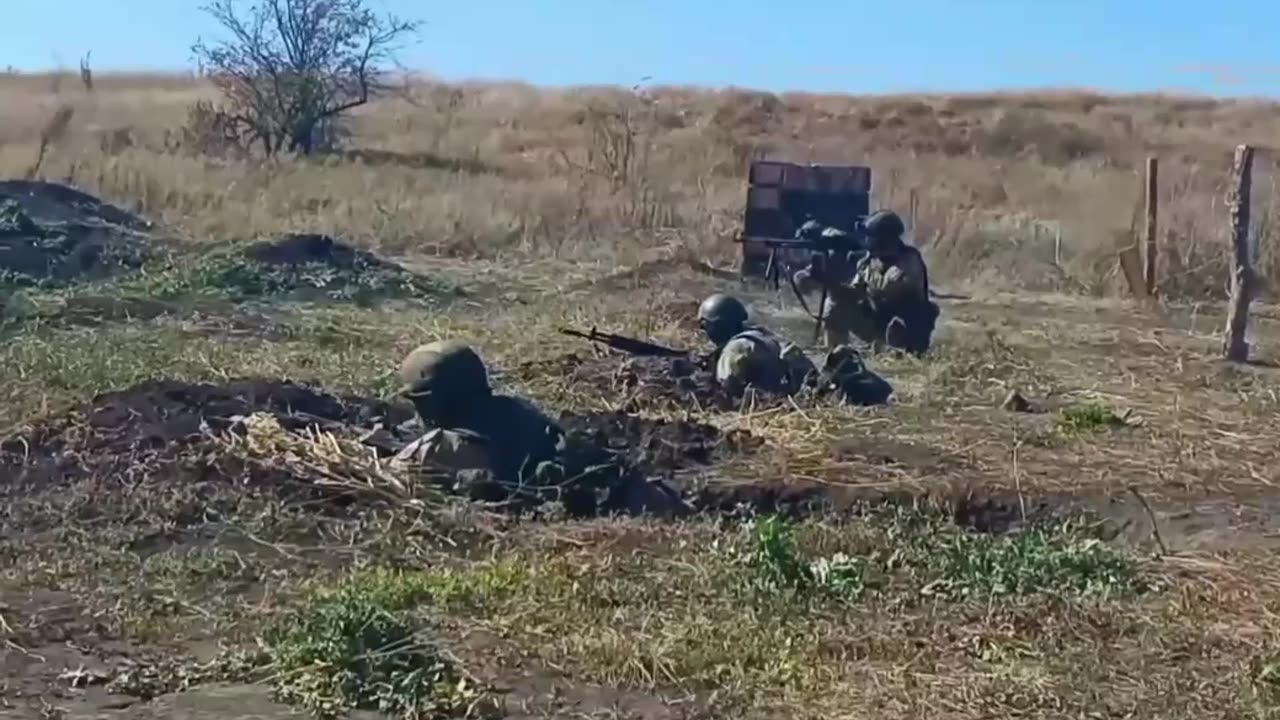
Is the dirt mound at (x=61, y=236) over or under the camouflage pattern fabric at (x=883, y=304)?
under

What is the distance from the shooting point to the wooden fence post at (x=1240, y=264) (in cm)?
1468

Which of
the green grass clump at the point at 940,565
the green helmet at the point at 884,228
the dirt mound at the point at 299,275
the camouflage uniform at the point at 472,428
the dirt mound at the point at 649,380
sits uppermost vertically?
the green helmet at the point at 884,228

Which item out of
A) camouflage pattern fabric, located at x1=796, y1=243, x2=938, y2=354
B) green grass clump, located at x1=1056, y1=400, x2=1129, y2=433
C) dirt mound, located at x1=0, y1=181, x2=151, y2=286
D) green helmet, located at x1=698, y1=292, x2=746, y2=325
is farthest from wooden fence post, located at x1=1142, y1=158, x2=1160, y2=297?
dirt mound, located at x1=0, y1=181, x2=151, y2=286

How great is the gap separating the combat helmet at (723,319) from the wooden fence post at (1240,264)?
430 centimetres

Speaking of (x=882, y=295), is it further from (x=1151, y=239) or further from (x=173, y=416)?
(x=1151, y=239)

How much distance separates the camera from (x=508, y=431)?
899 centimetres

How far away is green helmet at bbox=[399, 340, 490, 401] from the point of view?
8.88m

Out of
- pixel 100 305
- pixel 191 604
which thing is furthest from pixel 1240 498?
pixel 100 305

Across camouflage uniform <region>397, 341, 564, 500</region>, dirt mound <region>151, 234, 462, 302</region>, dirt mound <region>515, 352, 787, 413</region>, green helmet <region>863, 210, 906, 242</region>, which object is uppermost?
green helmet <region>863, 210, 906, 242</region>

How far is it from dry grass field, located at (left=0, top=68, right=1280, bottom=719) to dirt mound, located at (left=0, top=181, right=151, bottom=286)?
0.62m

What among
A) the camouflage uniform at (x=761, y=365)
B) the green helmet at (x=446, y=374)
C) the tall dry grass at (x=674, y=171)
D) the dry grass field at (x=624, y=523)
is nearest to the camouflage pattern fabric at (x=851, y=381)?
the camouflage uniform at (x=761, y=365)

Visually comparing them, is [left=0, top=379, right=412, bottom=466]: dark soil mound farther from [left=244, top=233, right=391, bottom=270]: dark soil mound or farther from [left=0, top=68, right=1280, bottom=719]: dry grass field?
[left=244, top=233, right=391, bottom=270]: dark soil mound

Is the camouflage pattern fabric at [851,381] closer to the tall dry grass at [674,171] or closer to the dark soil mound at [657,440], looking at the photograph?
the dark soil mound at [657,440]

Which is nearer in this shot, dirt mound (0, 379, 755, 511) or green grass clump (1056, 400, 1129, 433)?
dirt mound (0, 379, 755, 511)
